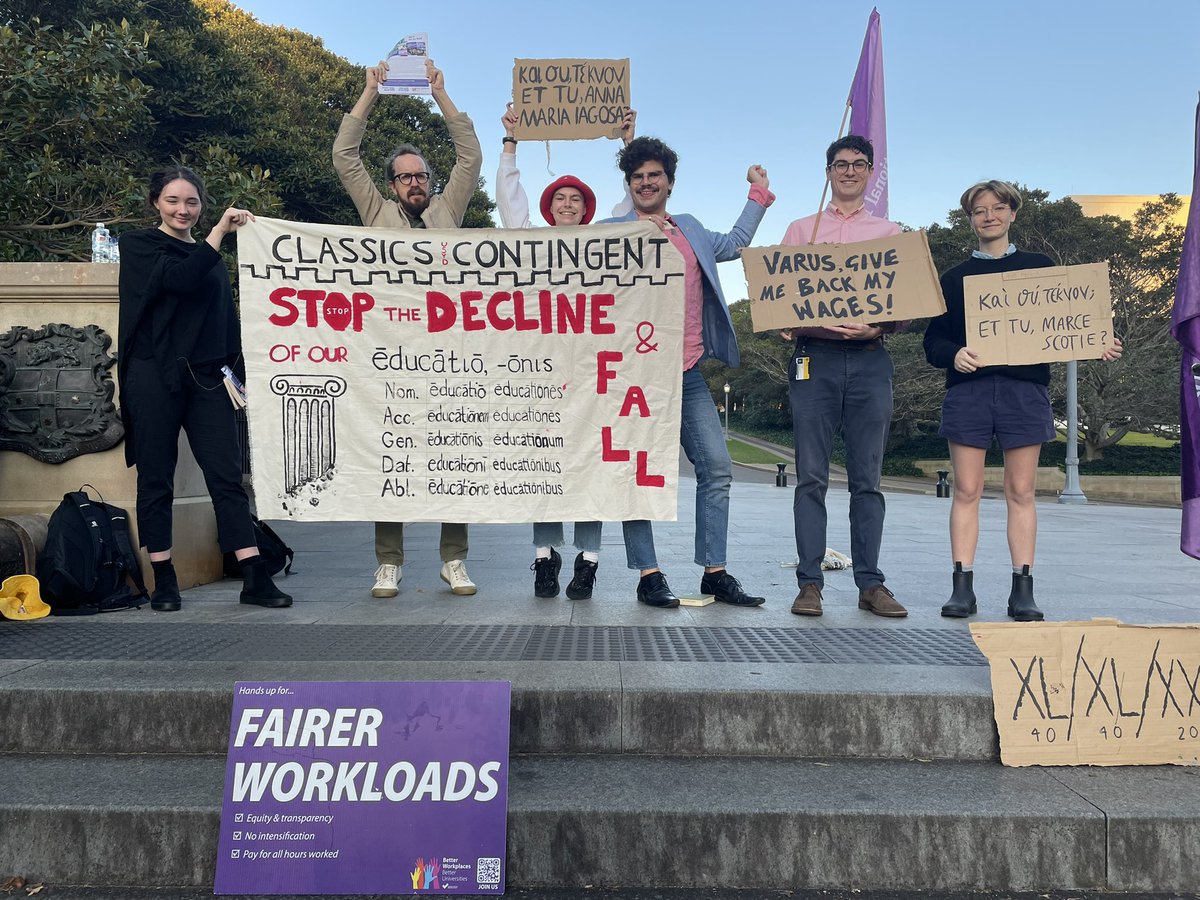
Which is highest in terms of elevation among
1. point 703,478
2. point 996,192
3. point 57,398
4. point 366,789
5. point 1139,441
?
point 996,192

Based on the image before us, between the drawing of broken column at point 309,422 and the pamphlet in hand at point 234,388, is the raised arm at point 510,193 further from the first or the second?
the pamphlet in hand at point 234,388

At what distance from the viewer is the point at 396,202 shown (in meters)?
4.38

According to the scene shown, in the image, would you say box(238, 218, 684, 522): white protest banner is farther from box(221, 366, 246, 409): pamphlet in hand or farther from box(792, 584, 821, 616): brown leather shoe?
box(792, 584, 821, 616): brown leather shoe

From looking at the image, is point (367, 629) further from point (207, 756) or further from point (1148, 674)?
point (1148, 674)

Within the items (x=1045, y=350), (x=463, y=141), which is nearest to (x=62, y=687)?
(x=463, y=141)

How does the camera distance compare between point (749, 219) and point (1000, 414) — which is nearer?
point (1000, 414)

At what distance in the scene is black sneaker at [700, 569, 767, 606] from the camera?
4086 mm

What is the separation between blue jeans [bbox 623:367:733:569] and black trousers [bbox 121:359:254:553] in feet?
6.41

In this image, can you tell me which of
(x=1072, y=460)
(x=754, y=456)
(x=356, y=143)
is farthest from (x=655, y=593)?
(x=754, y=456)

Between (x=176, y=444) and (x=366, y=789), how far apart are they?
238cm

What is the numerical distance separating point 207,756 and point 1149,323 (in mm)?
35629

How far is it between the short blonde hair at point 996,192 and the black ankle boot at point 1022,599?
1684 millimetres

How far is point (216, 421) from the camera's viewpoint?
4043 millimetres

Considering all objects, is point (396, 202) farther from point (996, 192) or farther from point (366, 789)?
point (366, 789)
